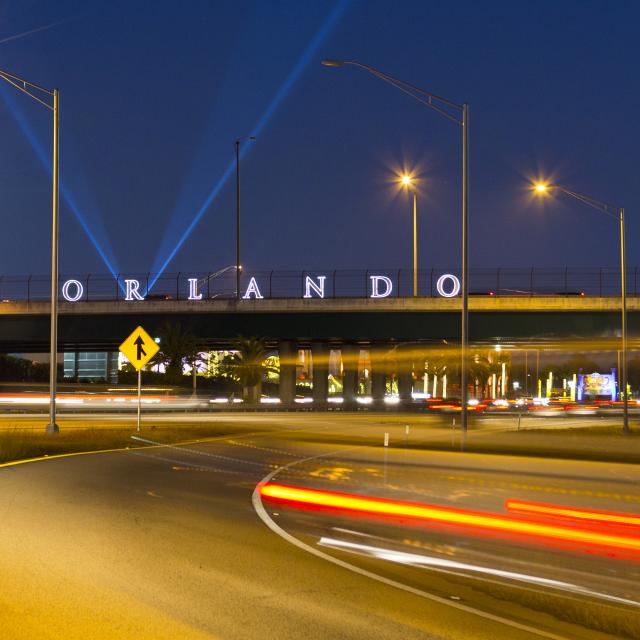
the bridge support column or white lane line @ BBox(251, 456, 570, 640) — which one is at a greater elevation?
the bridge support column

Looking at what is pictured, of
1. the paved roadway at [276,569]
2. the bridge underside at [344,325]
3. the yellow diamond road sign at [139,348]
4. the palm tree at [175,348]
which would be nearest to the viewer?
the paved roadway at [276,569]

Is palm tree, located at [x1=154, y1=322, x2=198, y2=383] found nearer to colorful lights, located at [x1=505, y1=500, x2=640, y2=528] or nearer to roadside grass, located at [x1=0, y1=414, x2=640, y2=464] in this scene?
roadside grass, located at [x1=0, y1=414, x2=640, y2=464]

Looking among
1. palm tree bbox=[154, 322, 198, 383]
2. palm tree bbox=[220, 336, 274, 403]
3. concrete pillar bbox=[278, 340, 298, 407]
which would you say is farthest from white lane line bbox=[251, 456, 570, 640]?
concrete pillar bbox=[278, 340, 298, 407]

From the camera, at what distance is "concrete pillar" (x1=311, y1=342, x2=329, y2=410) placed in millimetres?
82250

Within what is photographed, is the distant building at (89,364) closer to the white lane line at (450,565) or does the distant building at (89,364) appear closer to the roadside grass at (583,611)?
the white lane line at (450,565)

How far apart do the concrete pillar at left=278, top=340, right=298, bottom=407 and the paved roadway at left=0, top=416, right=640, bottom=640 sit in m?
60.0

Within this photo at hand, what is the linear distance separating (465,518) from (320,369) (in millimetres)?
72600

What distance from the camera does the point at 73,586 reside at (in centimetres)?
883

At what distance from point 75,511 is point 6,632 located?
685 cm

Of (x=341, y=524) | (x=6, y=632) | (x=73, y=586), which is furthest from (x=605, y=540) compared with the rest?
(x=6, y=632)

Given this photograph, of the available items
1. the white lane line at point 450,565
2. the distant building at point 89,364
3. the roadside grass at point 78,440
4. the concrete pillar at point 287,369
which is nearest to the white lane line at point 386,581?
the white lane line at point 450,565

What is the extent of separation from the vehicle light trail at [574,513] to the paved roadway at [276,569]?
3.30 feet

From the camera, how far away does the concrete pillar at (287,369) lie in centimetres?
7862

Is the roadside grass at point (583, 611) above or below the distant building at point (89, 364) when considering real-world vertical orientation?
below
